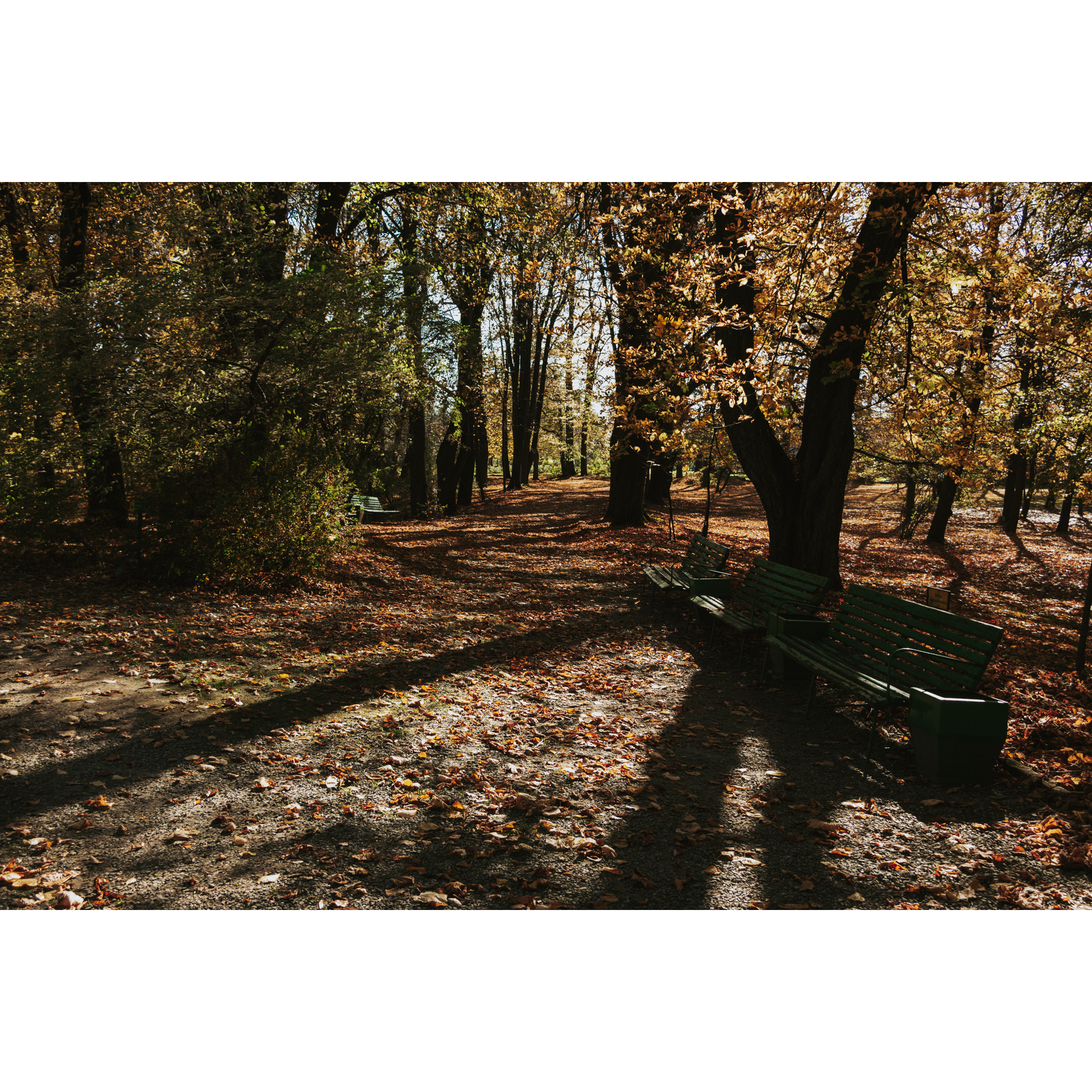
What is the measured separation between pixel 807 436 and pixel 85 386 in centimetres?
864

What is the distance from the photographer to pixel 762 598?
24.9ft

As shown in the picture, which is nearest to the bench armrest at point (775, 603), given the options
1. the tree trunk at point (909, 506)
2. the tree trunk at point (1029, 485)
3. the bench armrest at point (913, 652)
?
the bench armrest at point (913, 652)

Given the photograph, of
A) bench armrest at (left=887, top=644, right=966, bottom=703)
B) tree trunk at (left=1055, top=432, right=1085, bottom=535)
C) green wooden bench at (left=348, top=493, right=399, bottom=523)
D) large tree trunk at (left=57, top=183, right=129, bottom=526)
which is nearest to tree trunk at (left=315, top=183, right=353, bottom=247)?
large tree trunk at (left=57, top=183, right=129, bottom=526)

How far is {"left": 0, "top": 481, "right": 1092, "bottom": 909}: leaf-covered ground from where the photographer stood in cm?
325

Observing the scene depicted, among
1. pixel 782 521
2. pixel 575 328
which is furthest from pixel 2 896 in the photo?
pixel 575 328

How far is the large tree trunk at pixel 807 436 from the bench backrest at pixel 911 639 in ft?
9.09

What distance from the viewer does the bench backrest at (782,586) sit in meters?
6.48

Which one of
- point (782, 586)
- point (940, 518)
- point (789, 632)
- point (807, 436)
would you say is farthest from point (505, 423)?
point (789, 632)

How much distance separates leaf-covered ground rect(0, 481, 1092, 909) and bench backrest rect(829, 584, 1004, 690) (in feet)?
1.79

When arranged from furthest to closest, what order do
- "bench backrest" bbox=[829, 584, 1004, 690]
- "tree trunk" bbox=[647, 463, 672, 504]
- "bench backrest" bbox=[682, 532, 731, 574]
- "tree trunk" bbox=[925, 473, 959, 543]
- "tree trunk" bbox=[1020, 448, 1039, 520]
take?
"tree trunk" bbox=[1020, 448, 1039, 520], "tree trunk" bbox=[647, 463, 672, 504], "tree trunk" bbox=[925, 473, 959, 543], "bench backrest" bbox=[682, 532, 731, 574], "bench backrest" bbox=[829, 584, 1004, 690]

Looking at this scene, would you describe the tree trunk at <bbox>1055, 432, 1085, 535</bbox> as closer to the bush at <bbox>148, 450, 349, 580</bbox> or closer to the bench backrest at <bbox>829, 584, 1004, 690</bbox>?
the bench backrest at <bbox>829, 584, 1004, 690</bbox>

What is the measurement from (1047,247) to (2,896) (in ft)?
45.6

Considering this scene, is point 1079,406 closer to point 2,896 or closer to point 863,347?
point 863,347

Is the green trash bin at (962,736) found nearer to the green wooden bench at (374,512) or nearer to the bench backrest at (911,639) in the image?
the bench backrest at (911,639)
